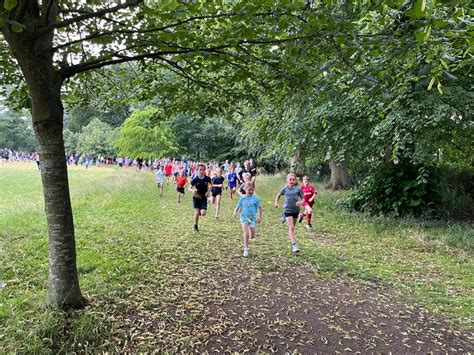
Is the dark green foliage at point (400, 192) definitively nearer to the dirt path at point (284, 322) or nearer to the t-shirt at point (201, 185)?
the t-shirt at point (201, 185)

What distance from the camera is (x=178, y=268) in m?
6.44

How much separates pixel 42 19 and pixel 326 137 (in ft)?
30.4

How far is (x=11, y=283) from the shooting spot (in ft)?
17.3

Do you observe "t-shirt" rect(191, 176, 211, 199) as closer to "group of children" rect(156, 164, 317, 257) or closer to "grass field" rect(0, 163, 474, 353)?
"group of children" rect(156, 164, 317, 257)

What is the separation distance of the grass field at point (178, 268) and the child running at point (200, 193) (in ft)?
1.82

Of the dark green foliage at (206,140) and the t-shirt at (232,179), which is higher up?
the dark green foliage at (206,140)

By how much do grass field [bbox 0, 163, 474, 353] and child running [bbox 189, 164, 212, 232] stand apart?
553mm

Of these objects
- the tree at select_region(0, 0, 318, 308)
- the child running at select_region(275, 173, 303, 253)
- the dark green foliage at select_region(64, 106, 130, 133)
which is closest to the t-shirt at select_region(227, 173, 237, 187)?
the child running at select_region(275, 173, 303, 253)

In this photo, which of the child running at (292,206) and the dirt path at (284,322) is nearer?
the dirt path at (284,322)

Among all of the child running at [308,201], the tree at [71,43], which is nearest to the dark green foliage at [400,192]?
the child running at [308,201]

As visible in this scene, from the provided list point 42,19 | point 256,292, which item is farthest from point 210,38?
point 256,292

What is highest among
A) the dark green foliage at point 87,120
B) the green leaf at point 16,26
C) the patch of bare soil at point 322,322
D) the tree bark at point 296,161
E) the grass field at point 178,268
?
the dark green foliage at point 87,120

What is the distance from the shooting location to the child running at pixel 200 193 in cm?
975

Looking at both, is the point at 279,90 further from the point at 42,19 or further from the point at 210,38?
the point at 42,19
